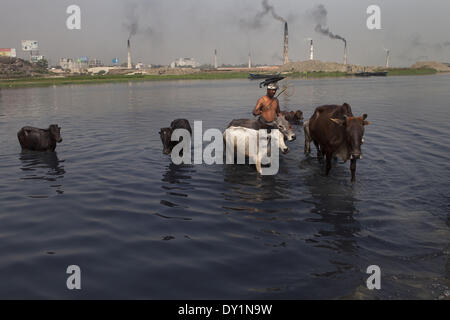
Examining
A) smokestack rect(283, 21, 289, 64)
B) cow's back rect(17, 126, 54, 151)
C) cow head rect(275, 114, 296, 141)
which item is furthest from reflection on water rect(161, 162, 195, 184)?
smokestack rect(283, 21, 289, 64)

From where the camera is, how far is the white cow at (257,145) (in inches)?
424

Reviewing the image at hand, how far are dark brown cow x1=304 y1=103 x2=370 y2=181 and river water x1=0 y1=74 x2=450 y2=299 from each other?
3.16 feet

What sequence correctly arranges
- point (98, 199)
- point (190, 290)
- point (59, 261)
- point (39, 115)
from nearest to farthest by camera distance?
point (190, 290) → point (59, 261) → point (98, 199) → point (39, 115)

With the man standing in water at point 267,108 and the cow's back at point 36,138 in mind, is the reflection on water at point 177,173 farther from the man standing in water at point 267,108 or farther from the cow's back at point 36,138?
the cow's back at point 36,138

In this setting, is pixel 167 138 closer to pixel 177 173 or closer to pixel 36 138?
pixel 177 173

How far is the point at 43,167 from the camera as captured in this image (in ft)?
40.9

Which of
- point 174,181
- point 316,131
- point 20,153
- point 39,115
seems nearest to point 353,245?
point 316,131

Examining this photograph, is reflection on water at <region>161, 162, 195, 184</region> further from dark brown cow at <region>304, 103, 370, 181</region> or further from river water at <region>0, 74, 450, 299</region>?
dark brown cow at <region>304, 103, 370, 181</region>

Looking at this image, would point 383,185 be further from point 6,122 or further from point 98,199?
point 6,122

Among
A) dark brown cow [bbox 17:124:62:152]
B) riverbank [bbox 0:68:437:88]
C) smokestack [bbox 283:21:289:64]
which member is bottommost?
dark brown cow [bbox 17:124:62:152]

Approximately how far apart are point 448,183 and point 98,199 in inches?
378

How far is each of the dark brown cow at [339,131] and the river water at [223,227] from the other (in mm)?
963

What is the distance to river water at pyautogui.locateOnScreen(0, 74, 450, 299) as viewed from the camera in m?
5.34
